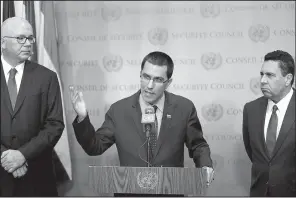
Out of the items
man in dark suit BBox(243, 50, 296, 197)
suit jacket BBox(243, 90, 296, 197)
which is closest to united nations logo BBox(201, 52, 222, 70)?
man in dark suit BBox(243, 50, 296, 197)

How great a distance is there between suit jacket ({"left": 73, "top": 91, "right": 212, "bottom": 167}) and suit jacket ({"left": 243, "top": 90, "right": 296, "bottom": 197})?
533mm

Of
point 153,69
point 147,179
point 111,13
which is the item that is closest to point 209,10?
point 111,13

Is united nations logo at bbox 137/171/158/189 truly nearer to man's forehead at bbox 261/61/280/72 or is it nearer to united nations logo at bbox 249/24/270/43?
man's forehead at bbox 261/61/280/72

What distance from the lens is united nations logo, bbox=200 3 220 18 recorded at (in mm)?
4535

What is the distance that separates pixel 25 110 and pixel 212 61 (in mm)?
2213

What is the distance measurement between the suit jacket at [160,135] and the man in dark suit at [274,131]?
1.80ft

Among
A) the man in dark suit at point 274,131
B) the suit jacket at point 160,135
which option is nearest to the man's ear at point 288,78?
the man in dark suit at point 274,131

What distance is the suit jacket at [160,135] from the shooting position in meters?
2.71

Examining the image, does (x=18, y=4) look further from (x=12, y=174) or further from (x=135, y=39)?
(x=12, y=174)

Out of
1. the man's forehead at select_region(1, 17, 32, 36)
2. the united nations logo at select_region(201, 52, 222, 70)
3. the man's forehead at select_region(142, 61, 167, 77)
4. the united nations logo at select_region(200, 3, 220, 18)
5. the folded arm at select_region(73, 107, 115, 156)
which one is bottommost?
the folded arm at select_region(73, 107, 115, 156)

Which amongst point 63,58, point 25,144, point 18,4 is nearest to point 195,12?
point 63,58

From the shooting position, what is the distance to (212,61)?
4.52m

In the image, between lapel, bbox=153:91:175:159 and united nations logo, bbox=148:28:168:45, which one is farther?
united nations logo, bbox=148:28:168:45

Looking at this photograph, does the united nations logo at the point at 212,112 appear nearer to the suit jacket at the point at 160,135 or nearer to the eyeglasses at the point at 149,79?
the suit jacket at the point at 160,135
